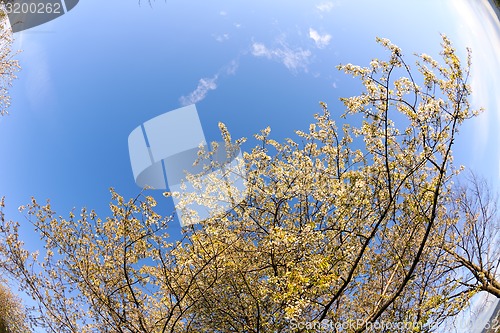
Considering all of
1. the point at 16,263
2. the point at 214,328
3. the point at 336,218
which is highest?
the point at 336,218

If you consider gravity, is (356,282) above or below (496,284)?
below

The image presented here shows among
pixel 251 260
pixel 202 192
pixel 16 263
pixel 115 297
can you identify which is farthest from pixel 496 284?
pixel 16 263

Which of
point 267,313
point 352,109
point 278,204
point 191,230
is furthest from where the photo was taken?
point 278,204

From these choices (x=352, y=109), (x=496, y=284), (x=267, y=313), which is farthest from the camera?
(x=496, y=284)

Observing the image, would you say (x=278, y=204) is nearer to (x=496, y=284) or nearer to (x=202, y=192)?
(x=202, y=192)

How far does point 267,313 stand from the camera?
5.69 m

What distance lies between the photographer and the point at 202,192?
8086mm

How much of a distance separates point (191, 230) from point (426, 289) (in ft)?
13.9

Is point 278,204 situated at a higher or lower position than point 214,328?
higher

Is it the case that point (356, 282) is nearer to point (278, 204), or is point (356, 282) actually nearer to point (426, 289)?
point (426, 289)

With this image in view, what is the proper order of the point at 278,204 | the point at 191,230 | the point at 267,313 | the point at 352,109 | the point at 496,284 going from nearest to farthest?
the point at 352,109, the point at 267,313, the point at 191,230, the point at 278,204, the point at 496,284

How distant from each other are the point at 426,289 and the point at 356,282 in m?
1.16

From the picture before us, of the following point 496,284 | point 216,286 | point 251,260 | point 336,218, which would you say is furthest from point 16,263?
point 496,284

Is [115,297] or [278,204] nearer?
[115,297]
